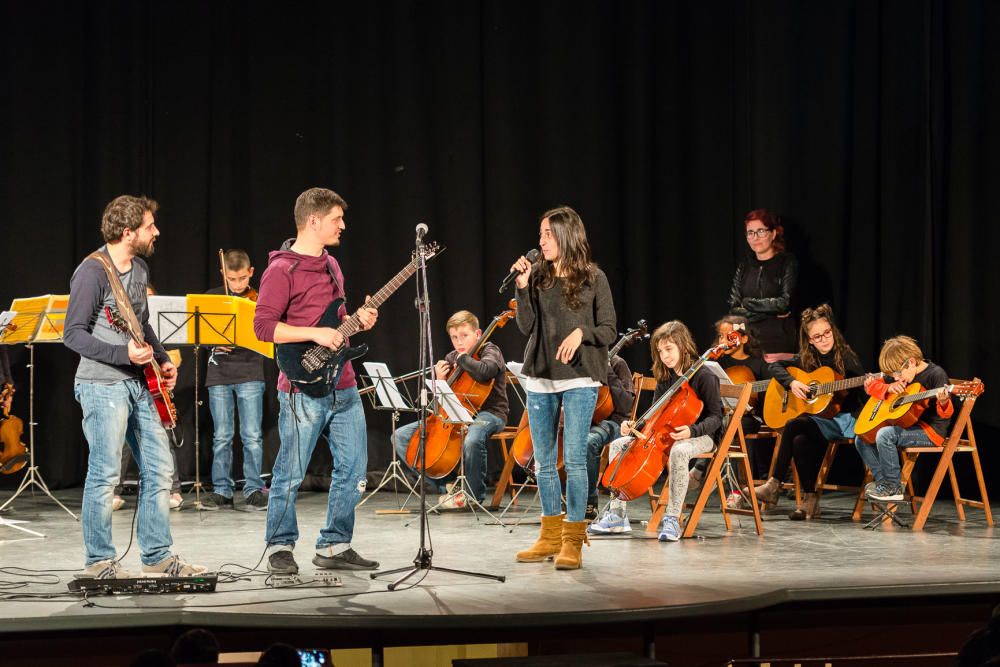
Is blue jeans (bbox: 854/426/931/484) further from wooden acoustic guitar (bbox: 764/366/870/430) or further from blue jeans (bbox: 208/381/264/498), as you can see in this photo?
blue jeans (bbox: 208/381/264/498)

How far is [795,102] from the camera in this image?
8.13 m

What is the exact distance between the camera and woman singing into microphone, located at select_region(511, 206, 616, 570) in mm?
4879

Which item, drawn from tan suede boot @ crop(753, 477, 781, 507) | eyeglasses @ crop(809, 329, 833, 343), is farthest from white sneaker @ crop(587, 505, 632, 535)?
eyeglasses @ crop(809, 329, 833, 343)

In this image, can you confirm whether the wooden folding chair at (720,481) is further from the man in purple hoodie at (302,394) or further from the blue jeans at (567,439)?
the man in purple hoodie at (302,394)

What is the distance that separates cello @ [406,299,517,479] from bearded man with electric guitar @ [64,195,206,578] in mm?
2462

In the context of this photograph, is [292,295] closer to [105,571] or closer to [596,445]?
[105,571]

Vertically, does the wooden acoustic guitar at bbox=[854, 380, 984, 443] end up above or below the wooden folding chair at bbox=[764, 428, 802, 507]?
above

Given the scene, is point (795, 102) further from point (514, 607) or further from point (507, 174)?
point (514, 607)

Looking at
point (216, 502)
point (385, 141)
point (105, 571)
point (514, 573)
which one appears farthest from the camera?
point (385, 141)

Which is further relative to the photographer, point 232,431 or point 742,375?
point 232,431

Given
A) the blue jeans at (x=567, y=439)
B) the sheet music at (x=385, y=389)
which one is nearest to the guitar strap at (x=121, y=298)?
the blue jeans at (x=567, y=439)

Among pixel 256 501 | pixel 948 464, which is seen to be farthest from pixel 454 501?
pixel 948 464

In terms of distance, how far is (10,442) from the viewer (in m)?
7.52

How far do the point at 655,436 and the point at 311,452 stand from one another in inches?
84.9
